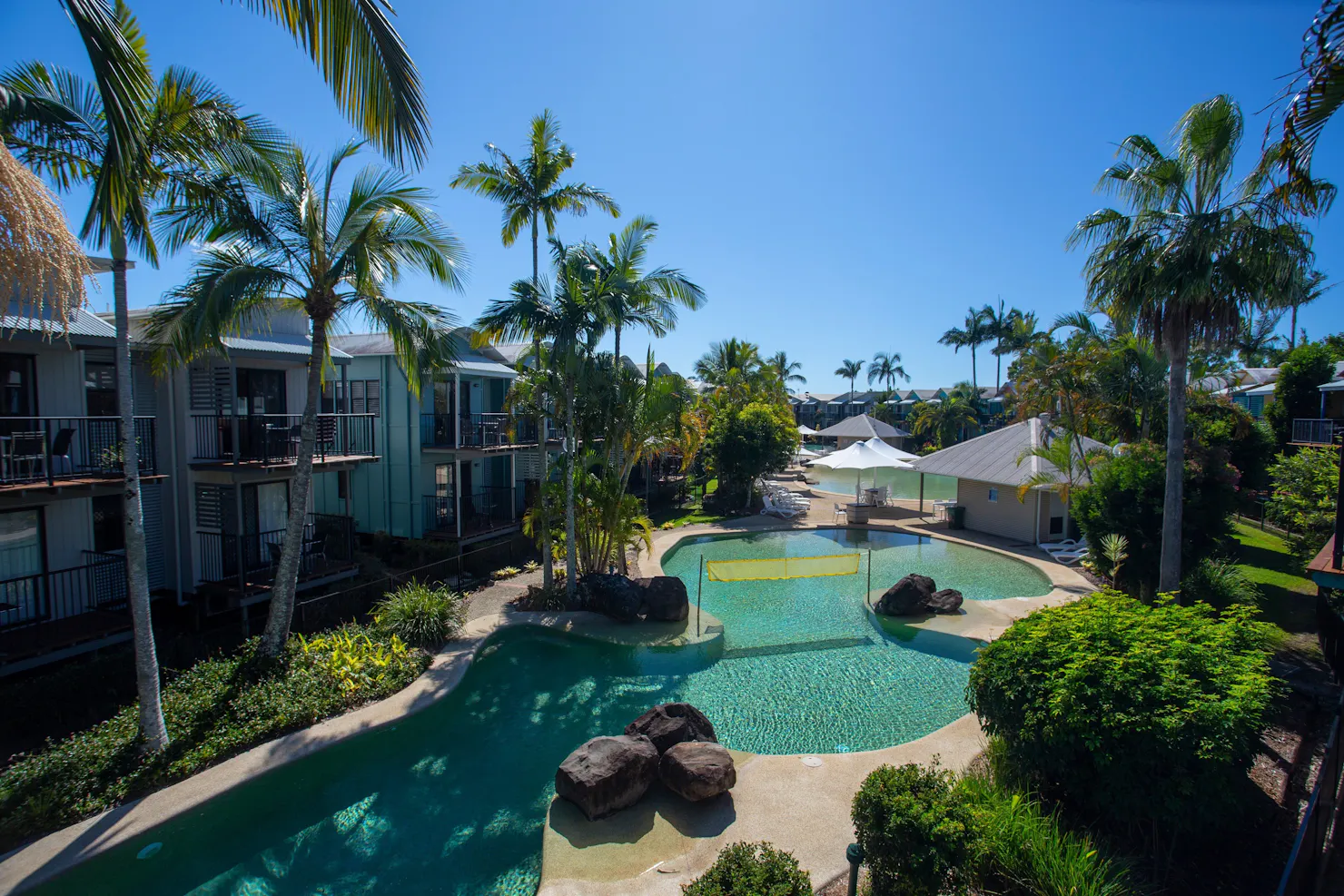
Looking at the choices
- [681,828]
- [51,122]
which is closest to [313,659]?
[681,828]

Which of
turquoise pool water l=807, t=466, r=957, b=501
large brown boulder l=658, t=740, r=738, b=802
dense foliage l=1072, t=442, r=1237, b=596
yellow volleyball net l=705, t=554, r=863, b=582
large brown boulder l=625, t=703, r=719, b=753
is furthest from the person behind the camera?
turquoise pool water l=807, t=466, r=957, b=501

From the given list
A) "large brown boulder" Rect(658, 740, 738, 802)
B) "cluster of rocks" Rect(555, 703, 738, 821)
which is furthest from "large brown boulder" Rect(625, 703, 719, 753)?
"large brown boulder" Rect(658, 740, 738, 802)

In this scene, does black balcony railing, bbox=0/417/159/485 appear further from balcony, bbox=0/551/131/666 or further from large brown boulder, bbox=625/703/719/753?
large brown boulder, bbox=625/703/719/753

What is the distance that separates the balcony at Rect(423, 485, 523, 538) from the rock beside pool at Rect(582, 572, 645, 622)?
5760mm

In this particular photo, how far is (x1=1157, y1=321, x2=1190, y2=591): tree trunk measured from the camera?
39.7 ft

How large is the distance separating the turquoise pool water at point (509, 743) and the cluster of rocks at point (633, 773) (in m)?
0.70

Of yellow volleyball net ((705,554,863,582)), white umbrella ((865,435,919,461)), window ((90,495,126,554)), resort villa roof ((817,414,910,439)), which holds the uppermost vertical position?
resort villa roof ((817,414,910,439))

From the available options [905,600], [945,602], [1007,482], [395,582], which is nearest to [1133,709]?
[905,600]

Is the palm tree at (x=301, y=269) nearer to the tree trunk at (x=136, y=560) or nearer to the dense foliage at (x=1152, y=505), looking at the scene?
the tree trunk at (x=136, y=560)

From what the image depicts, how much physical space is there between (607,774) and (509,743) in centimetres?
258

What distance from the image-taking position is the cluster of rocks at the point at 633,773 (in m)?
7.51

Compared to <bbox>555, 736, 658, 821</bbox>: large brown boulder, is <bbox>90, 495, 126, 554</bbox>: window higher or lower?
higher

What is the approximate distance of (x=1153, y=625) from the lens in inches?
290

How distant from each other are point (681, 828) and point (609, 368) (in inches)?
401
